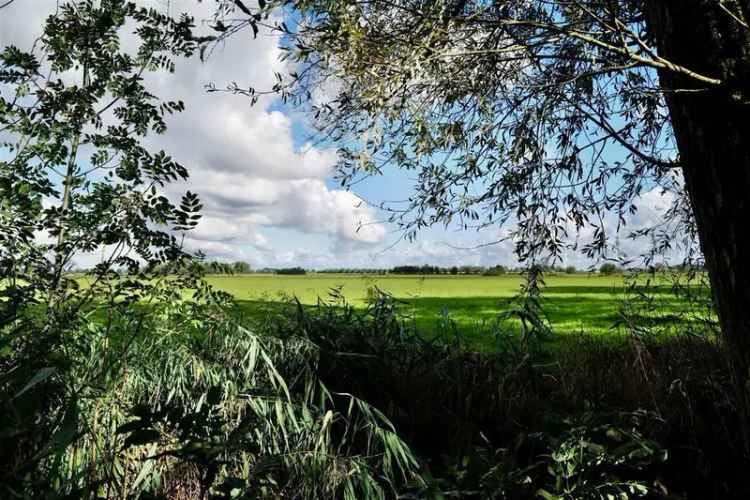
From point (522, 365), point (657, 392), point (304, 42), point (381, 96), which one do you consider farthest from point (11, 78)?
point (657, 392)

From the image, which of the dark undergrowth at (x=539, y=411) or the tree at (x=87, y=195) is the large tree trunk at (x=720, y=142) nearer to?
the dark undergrowth at (x=539, y=411)

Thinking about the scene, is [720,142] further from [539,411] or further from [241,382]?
[241,382]

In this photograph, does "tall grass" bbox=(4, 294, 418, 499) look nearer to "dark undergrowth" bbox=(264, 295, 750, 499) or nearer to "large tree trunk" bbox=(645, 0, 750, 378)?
"dark undergrowth" bbox=(264, 295, 750, 499)

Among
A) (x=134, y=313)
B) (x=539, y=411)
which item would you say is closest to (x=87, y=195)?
(x=134, y=313)

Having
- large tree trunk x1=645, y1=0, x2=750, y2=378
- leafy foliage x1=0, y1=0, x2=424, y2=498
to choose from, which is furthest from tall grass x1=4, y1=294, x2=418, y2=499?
large tree trunk x1=645, y1=0, x2=750, y2=378

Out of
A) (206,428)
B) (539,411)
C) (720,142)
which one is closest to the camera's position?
(206,428)

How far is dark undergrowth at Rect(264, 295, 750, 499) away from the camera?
2578 millimetres

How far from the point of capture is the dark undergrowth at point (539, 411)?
258 centimetres

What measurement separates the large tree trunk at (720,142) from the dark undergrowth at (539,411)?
2.44 ft

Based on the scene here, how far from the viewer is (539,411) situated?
365cm

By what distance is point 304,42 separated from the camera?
2.75m

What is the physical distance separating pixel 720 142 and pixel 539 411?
6.46 feet

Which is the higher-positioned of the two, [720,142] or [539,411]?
[720,142]

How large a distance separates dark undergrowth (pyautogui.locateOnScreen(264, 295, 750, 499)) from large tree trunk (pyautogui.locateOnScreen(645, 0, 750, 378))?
743mm
